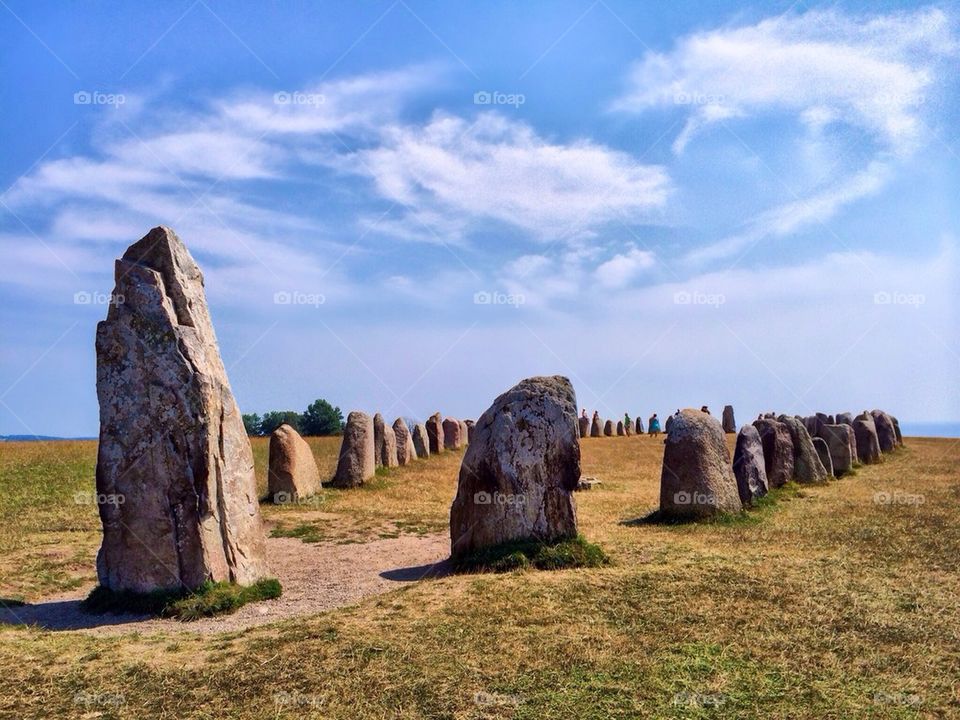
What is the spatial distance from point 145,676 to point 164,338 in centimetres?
442

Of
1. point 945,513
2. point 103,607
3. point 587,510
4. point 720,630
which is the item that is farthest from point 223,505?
point 945,513

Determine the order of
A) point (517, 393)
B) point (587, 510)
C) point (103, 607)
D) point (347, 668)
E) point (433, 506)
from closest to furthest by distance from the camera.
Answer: point (347, 668) → point (103, 607) → point (517, 393) → point (587, 510) → point (433, 506)

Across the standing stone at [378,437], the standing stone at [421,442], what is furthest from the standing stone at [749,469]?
the standing stone at [421,442]

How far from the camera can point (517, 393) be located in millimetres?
11375

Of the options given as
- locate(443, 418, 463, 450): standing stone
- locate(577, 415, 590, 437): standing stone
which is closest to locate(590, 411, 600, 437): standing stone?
locate(577, 415, 590, 437): standing stone

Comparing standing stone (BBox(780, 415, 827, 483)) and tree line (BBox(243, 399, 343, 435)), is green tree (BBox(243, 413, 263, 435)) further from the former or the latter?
standing stone (BBox(780, 415, 827, 483))

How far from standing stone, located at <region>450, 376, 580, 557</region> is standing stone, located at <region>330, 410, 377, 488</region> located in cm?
1097

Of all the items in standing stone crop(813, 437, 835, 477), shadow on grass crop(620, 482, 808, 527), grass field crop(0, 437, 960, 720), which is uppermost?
standing stone crop(813, 437, 835, 477)

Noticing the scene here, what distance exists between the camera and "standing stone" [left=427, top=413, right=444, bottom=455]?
35.2 metres

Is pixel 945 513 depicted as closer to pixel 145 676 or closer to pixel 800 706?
pixel 800 706

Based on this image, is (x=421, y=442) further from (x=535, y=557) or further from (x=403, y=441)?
(x=535, y=557)

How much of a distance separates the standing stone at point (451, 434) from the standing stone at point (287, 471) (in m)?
18.3

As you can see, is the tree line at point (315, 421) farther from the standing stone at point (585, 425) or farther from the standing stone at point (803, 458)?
the standing stone at point (803, 458)

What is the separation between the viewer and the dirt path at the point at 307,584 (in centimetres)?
884
